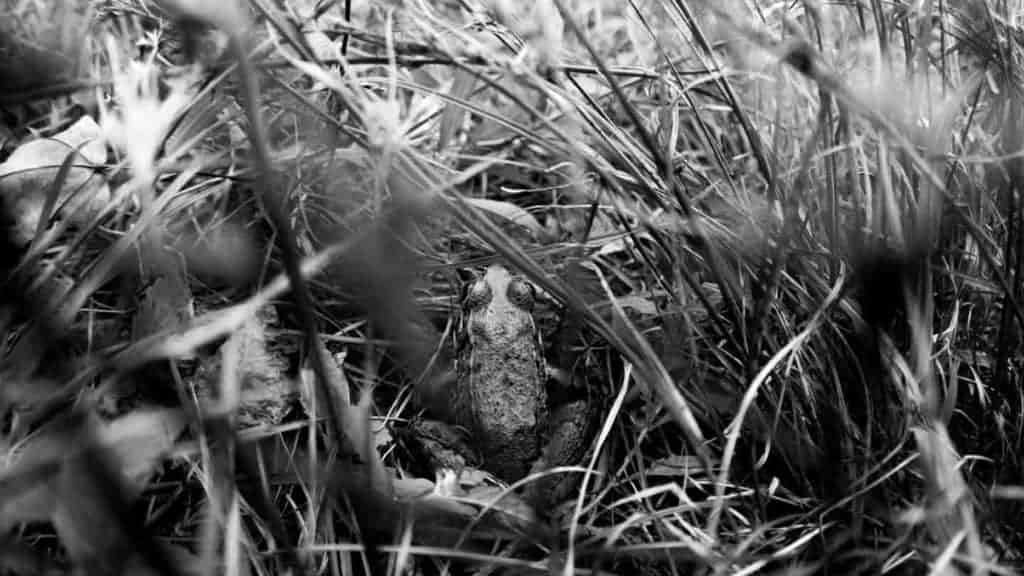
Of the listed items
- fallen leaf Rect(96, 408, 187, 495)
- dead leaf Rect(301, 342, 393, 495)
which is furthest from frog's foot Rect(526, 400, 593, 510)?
fallen leaf Rect(96, 408, 187, 495)

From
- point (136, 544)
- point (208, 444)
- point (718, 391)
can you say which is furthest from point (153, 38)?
point (718, 391)

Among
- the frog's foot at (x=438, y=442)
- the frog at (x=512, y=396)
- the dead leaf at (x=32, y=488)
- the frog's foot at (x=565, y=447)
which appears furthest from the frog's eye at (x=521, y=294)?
the dead leaf at (x=32, y=488)

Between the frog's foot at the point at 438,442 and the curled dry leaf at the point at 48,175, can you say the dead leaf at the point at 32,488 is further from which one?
the curled dry leaf at the point at 48,175

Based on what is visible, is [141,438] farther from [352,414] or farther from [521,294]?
[521,294]

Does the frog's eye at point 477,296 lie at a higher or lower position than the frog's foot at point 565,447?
higher

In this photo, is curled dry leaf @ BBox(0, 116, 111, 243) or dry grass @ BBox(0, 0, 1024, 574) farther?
curled dry leaf @ BBox(0, 116, 111, 243)

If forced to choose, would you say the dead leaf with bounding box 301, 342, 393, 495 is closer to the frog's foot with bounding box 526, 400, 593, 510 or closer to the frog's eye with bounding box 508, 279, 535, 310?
the frog's foot with bounding box 526, 400, 593, 510

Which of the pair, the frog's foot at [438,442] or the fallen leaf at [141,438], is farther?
the frog's foot at [438,442]

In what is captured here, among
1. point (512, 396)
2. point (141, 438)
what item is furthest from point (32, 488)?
point (512, 396)
